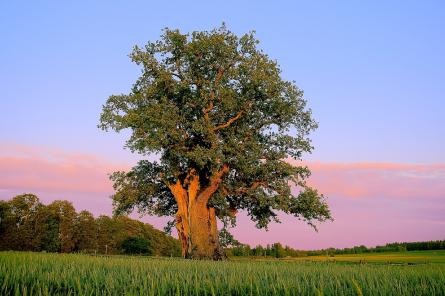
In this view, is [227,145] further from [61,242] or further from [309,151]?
[61,242]

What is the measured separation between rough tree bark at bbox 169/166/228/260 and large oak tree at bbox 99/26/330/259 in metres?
0.07

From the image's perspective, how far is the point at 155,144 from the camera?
32.8m

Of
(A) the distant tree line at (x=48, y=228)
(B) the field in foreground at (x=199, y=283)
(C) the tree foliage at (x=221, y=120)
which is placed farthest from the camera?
(A) the distant tree line at (x=48, y=228)

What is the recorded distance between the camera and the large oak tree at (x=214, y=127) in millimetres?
34562

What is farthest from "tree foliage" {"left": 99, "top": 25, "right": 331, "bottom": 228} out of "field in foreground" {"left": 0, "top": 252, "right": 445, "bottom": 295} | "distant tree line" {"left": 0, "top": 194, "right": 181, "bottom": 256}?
"distant tree line" {"left": 0, "top": 194, "right": 181, "bottom": 256}

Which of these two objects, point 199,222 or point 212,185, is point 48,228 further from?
point 212,185

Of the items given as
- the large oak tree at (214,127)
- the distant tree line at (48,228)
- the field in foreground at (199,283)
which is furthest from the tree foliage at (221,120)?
the distant tree line at (48,228)

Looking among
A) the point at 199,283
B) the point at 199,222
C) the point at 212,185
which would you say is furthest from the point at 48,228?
the point at 199,283

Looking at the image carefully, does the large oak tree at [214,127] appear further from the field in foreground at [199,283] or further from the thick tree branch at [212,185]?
the field in foreground at [199,283]

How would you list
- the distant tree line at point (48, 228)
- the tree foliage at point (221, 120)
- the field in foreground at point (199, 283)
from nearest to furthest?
Result: 1. the field in foreground at point (199, 283)
2. the tree foliage at point (221, 120)
3. the distant tree line at point (48, 228)

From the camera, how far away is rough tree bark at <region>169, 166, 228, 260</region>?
35250 mm

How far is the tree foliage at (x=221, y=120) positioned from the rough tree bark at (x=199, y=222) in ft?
0.76

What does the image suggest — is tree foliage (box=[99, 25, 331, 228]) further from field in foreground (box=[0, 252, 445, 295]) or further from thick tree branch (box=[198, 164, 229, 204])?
field in foreground (box=[0, 252, 445, 295])

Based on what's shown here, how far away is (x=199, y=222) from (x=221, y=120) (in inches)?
301
